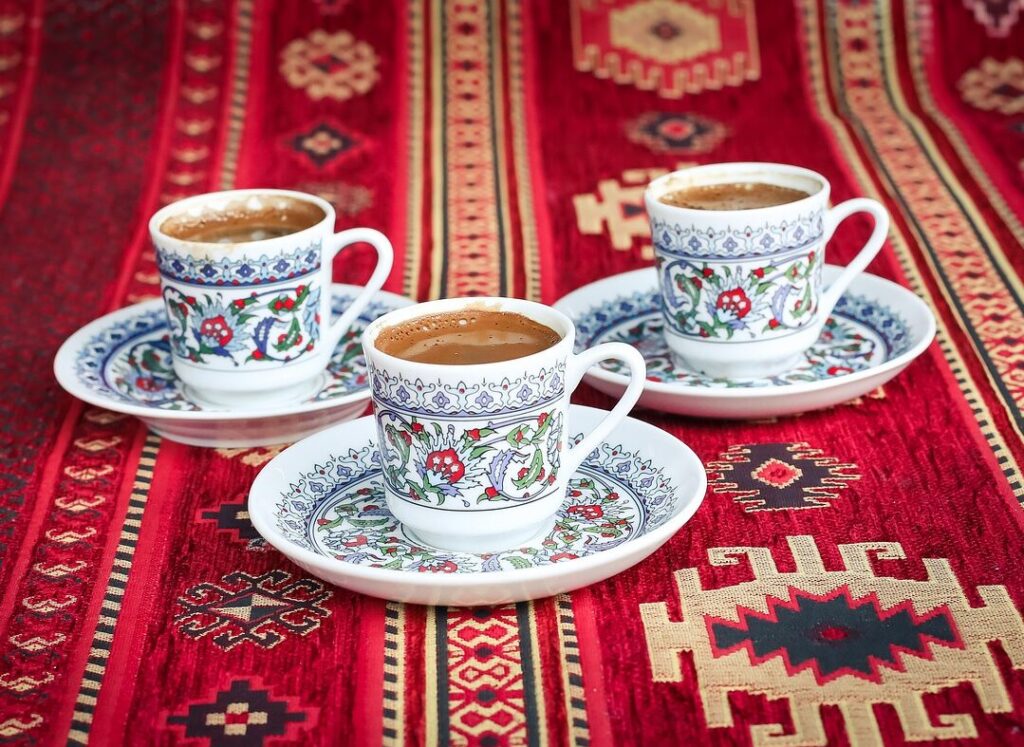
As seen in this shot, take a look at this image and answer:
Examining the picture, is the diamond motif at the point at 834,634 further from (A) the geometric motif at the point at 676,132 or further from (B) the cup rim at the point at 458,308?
(A) the geometric motif at the point at 676,132

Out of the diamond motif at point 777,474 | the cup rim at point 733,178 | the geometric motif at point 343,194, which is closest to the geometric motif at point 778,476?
the diamond motif at point 777,474

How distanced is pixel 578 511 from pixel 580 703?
0.68ft

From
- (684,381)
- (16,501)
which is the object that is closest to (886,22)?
(684,381)

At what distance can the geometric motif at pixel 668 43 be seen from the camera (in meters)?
2.25

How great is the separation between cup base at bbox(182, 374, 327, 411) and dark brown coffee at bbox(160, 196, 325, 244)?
15 centimetres

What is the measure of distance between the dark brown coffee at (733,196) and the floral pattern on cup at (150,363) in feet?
1.09

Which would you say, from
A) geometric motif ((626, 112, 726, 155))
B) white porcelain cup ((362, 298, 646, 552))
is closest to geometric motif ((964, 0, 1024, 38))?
geometric motif ((626, 112, 726, 155))

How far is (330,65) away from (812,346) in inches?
46.3

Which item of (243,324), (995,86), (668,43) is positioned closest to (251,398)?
(243,324)

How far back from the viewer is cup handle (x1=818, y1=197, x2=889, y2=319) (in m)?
1.32

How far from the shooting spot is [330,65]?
2.26 metres

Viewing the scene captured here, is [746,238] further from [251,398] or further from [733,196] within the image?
[251,398]

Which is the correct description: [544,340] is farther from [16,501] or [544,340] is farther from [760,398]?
[16,501]

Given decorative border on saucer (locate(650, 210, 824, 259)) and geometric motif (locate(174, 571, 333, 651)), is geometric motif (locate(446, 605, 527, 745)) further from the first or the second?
decorative border on saucer (locate(650, 210, 824, 259))
